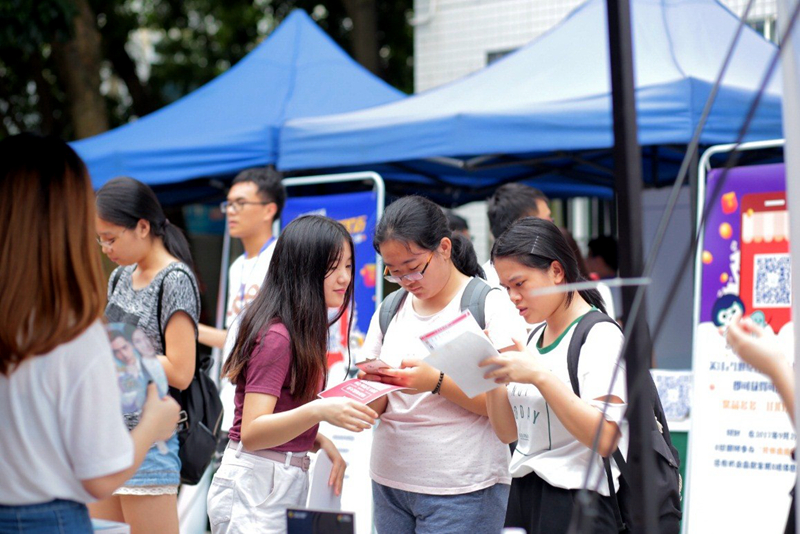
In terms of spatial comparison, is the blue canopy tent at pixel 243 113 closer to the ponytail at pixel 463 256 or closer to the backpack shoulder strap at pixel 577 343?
the ponytail at pixel 463 256

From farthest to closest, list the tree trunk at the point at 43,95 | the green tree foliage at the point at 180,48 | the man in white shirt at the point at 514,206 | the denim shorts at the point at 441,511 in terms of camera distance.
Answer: the green tree foliage at the point at 180,48, the tree trunk at the point at 43,95, the man in white shirt at the point at 514,206, the denim shorts at the point at 441,511

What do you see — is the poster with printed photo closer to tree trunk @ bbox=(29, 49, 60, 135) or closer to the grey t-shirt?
the grey t-shirt

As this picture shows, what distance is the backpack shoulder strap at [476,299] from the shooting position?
8.42 feet

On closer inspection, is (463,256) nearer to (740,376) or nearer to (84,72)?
(740,376)

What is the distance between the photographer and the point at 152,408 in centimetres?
178

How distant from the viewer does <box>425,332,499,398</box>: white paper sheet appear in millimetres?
2125

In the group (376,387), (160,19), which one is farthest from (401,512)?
(160,19)

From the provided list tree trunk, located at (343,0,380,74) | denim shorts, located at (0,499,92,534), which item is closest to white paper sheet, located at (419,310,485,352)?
denim shorts, located at (0,499,92,534)

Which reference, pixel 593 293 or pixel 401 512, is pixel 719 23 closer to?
pixel 593 293

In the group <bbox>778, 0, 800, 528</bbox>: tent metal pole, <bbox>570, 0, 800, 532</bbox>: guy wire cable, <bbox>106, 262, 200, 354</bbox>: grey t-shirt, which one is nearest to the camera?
<bbox>570, 0, 800, 532</bbox>: guy wire cable

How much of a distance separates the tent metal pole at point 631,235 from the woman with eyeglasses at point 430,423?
2.52 feet

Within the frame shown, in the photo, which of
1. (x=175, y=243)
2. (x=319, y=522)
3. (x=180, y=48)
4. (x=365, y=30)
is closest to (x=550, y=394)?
(x=319, y=522)

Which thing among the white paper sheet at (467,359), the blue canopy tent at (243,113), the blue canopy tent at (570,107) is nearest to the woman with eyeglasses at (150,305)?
the white paper sheet at (467,359)

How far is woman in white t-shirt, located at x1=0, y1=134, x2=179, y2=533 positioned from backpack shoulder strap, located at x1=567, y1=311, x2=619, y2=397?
3.76 ft
